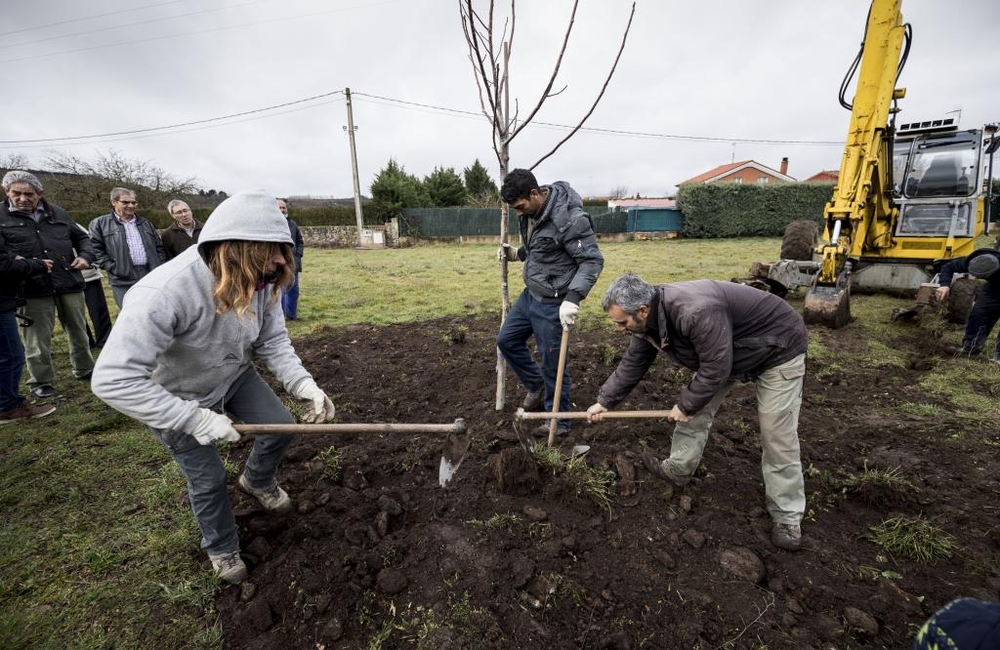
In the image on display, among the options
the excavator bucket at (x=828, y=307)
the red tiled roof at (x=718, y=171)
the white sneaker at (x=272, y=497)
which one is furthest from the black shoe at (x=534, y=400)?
the red tiled roof at (x=718, y=171)

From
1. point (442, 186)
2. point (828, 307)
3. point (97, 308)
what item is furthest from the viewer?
point (442, 186)

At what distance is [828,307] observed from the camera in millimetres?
6406

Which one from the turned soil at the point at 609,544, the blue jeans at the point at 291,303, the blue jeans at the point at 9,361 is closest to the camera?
the turned soil at the point at 609,544

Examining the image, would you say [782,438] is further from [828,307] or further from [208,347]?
[828,307]

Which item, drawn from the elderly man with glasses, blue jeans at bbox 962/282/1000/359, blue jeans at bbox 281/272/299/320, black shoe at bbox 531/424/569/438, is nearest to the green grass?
black shoe at bbox 531/424/569/438

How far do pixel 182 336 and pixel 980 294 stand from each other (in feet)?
24.3

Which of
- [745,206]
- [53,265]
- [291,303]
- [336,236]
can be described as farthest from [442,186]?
[53,265]

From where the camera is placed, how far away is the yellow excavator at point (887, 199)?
20.4 ft

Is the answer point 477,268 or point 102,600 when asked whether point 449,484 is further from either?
point 477,268

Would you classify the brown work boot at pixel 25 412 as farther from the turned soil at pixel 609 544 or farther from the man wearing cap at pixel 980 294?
the man wearing cap at pixel 980 294

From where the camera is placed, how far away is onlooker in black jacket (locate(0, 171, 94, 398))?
3973 millimetres

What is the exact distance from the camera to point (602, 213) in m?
22.9

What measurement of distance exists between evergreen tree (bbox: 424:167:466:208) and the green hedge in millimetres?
13258

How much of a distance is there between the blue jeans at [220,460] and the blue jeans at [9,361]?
297cm
